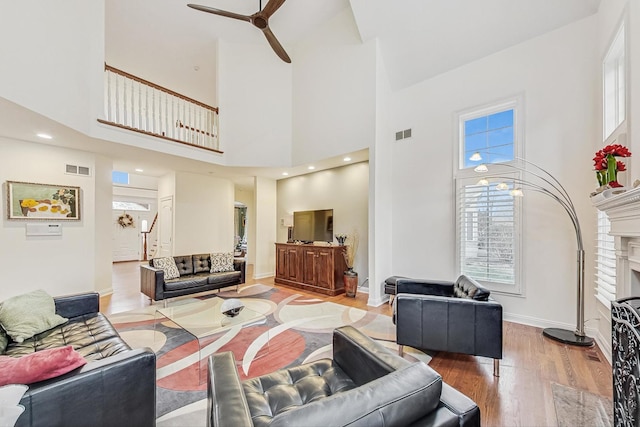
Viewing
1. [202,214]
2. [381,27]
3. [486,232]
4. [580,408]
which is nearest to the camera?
[580,408]

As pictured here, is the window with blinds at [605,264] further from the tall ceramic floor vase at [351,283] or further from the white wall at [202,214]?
the white wall at [202,214]

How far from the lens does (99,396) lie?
4.59ft

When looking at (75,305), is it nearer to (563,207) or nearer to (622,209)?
(622,209)

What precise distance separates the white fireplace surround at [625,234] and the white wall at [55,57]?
18.9 ft

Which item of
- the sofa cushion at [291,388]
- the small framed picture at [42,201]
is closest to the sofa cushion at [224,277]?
the small framed picture at [42,201]

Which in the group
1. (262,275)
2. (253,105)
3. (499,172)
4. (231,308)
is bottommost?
(262,275)

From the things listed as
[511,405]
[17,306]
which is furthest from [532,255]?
[17,306]

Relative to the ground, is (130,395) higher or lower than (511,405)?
higher

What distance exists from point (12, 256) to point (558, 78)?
8256 mm

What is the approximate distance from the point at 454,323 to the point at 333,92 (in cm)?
462

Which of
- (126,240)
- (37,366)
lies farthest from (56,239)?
(126,240)

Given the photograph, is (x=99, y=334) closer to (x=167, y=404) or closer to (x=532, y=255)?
(x=167, y=404)

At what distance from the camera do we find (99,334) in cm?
230

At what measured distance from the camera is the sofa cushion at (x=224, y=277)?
4895 mm
